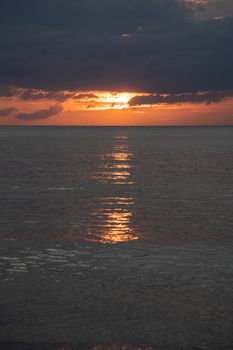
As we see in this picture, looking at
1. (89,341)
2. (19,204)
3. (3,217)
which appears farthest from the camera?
(19,204)

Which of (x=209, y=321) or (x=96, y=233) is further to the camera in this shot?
(x=96, y=233)

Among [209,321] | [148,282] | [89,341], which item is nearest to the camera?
[89,341]

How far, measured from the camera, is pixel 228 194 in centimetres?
3506

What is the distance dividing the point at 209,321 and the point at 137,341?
194cm

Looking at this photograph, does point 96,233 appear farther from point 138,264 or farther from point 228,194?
point 228,194

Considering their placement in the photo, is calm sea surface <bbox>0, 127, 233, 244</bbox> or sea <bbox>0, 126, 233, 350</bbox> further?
calm sea surface <bbox>0, 127, 233, 244</bbox>

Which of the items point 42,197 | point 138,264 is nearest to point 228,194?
point 42,197

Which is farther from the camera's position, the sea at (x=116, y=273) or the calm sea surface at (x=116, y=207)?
the calm sea surface at (x=116, y=207)

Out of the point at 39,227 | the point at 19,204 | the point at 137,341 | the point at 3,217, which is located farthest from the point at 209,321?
the point at 19,204

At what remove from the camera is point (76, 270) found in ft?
53.5

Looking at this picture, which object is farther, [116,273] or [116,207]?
[116,207]

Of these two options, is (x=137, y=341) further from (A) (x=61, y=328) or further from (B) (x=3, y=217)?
(B) (x=3, y=217)

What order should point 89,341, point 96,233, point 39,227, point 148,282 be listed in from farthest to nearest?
point 39,227, point 96,233, point 148,282, point 89,341

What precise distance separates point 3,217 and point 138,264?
1041 cm
